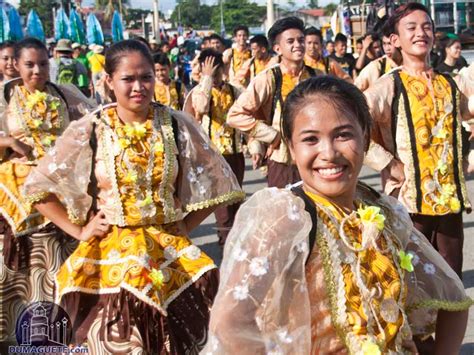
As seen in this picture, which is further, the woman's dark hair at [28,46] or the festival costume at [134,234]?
the woman's dark hair at [28,46]

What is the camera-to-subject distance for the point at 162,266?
3.94 m

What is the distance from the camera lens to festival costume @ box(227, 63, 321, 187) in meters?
5.78

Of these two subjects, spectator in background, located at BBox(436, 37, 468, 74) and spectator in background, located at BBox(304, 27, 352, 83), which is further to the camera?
spectator in background, located at BBox(436, 37, 468, 74)

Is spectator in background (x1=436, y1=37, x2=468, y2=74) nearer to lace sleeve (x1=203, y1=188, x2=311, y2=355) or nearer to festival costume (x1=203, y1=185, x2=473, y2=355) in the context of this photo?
festival costume (x1=203, y1=185, x2=473, y2=355)

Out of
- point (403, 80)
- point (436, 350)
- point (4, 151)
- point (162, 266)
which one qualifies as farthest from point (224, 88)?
point (436, 350)

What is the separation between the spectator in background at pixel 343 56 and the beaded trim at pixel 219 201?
33.0 ft

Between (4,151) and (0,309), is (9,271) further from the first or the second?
(4,151)

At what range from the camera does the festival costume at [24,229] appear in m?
5.32

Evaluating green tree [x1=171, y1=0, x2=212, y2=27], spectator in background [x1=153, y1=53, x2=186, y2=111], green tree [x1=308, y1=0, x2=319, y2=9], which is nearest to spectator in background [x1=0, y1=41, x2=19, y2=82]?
spectator in background [x1=153, y1=53, x2=186, y2=111]

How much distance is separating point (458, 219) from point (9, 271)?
2.76 m

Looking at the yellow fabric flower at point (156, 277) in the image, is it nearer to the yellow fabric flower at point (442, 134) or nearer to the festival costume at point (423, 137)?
the festival costume at point (423, 137)

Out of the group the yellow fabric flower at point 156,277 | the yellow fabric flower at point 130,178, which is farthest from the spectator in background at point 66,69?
the yellow fabric flower at point 156,277

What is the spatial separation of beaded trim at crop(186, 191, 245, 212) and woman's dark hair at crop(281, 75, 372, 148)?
185 cm

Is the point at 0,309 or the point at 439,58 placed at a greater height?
the point at 439,58
